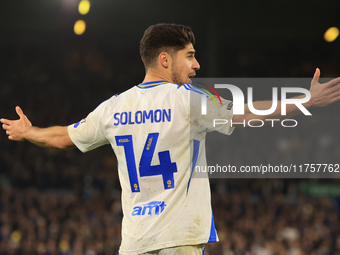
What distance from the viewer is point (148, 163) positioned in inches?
84.0

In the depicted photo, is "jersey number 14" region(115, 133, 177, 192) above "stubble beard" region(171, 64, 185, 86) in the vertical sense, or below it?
below

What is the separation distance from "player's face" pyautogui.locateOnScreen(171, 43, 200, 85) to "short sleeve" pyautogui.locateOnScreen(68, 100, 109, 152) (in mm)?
431

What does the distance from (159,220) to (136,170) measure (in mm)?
293

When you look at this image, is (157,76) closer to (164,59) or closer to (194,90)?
(164,59)

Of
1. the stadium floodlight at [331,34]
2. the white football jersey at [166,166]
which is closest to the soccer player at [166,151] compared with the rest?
the white football jersey at [166,166]

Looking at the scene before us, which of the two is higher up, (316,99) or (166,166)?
(316,99)

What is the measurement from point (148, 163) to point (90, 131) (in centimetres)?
44

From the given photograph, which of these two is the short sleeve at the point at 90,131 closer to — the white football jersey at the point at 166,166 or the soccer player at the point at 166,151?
the soccer player at the point at 166,151

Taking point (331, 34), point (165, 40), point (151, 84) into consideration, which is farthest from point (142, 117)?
point (331, 34)

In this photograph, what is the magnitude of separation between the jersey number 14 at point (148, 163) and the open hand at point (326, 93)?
2.53 ft

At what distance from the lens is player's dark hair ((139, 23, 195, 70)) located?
7.50 ft

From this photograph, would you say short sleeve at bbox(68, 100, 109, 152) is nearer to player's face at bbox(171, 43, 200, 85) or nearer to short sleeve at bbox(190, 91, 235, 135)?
player's face at bbox(171, 43, 200, 85)

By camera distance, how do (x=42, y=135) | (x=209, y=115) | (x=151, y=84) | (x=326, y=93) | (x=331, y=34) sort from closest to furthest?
(x=326, y=93), (x=209, y=115), (x=151, y=84), (x=42, y=135), (x=331, y=34)

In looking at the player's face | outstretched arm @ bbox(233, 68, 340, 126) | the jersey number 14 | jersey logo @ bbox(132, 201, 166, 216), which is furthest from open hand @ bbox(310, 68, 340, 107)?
jersey logo @ bbox(132, 201, 166, 216)
